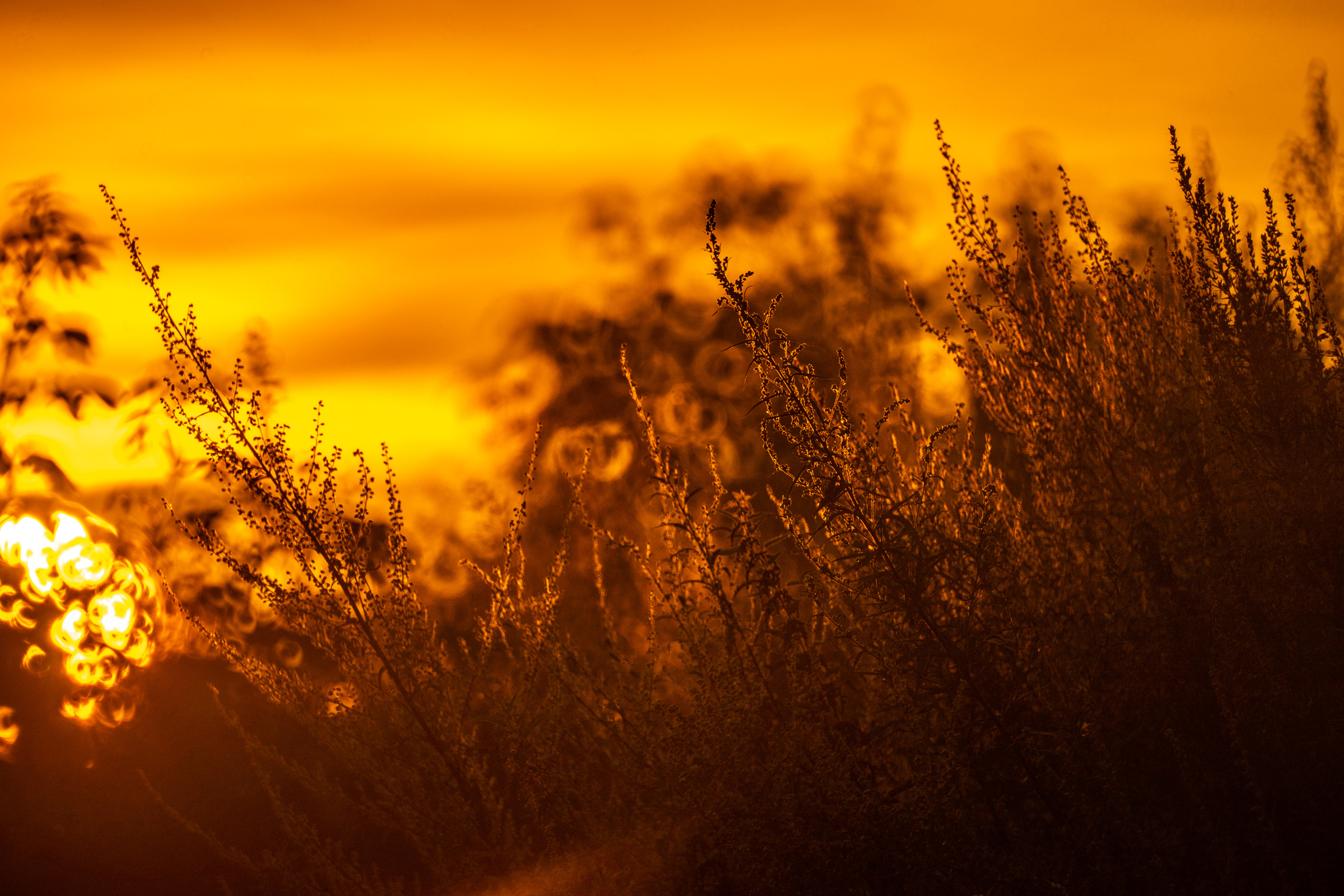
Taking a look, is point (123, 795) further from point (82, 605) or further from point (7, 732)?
point (82, 605)

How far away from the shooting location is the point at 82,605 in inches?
274

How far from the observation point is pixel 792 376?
11.7ft

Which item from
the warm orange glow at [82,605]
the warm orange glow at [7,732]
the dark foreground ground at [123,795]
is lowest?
the dark foreground ground at [123,795]

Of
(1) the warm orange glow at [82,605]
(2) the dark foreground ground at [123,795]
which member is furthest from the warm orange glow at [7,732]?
(1) the warm orange glow at [82,605]

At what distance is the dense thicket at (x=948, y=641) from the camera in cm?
358

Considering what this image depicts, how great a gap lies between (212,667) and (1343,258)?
8.03 meters

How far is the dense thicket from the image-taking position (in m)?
3.58

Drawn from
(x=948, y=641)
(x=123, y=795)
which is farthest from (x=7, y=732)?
(x=948, y=641)

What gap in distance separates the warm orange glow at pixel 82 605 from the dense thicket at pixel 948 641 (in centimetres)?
223

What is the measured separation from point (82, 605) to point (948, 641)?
18.8 ft

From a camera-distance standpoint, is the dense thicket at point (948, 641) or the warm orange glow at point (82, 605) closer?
the dense thicket at point (948, 641)

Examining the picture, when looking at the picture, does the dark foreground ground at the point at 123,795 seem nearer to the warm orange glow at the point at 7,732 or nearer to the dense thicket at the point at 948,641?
the warm orange glow at the point at 7,732

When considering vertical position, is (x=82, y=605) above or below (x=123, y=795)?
above

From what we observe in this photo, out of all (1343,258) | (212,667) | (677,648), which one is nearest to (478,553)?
(212,667)
